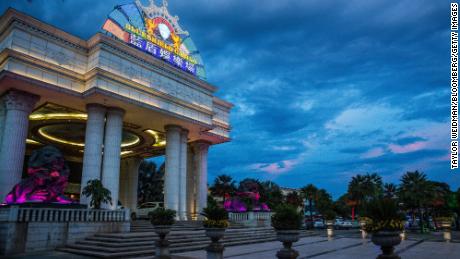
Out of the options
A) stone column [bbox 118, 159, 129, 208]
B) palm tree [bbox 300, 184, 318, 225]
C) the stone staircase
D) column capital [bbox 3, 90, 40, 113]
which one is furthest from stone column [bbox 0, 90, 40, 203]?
palm tree [bbox 300, 184, 318, 225]

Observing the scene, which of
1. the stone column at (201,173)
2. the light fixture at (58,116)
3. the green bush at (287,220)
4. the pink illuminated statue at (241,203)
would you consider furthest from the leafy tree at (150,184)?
the green bush at (287,220)

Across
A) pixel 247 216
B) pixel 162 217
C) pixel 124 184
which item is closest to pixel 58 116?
pixel 124 184

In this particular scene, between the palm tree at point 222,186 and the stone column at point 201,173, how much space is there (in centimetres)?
1989

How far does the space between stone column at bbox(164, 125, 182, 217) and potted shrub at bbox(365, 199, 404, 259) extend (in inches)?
900

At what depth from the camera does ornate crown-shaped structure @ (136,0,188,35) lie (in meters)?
31.8

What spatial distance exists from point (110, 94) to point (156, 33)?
9552 mm

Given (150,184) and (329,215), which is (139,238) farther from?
(329,215)

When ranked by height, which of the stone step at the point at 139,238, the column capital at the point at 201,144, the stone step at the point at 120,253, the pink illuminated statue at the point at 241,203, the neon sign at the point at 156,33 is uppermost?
the neon sign at the point at 156,33

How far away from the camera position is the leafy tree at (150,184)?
5922 centimetres

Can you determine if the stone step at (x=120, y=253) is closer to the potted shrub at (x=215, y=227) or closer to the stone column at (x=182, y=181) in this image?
the potted shrub at (x=215, y=227)

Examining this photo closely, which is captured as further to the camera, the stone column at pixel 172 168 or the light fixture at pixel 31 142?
the light fixture at pixel 31 142

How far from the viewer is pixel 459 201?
6194cm

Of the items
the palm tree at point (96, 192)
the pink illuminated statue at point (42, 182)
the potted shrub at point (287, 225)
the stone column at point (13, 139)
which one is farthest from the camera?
the stone column at point (13, 139)

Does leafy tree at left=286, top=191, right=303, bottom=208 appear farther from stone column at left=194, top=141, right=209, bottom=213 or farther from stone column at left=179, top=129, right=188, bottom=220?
stone column at left=179, top=129, right=188, bottom=220
